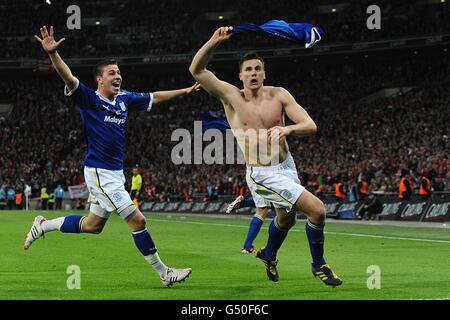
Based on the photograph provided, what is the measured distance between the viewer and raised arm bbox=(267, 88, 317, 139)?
8750 millimetres

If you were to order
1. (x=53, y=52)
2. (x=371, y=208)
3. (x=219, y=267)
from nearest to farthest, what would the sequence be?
(x=53, y=52)
(x=219, y=267)
(x=371, y=208)

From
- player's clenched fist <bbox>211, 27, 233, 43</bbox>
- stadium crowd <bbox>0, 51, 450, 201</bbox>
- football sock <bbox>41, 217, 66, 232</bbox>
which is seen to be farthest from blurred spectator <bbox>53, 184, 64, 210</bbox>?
player's clenched fist <bbox>211, 27, 233, 43</bbox>

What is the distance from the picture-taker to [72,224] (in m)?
10.5

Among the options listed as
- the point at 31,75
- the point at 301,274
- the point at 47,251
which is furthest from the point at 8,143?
the point at 301,274

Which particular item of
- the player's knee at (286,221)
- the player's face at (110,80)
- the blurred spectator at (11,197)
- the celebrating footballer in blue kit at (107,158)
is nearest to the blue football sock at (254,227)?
the player's knee at (286,221)

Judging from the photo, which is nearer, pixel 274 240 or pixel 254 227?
pixel 274 240

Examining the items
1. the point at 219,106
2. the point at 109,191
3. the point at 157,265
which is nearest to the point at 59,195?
the point at 219,106

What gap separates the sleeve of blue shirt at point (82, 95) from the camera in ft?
31.7

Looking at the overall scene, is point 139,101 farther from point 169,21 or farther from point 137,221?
Answer: point 169,21

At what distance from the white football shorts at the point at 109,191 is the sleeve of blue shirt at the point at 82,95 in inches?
30.6

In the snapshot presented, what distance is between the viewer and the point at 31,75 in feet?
218

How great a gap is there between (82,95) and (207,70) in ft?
4.96

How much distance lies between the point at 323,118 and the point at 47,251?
3746 cm

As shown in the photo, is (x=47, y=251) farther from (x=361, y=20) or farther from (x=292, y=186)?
(x=361, y=20)
